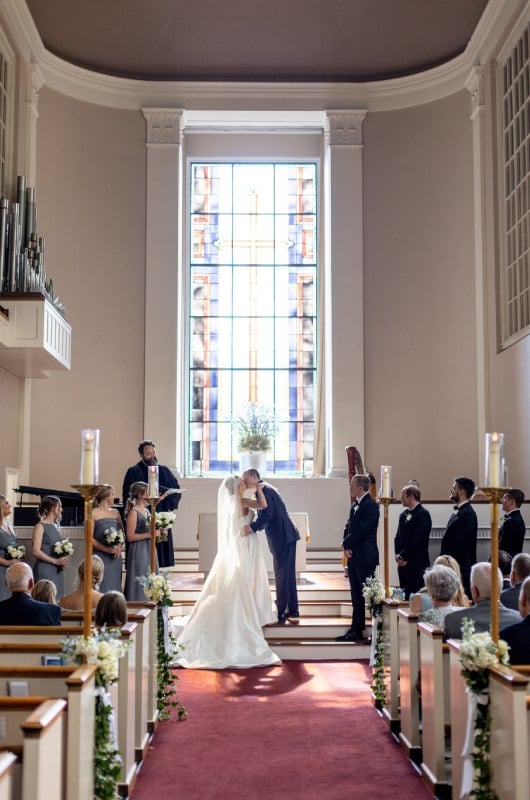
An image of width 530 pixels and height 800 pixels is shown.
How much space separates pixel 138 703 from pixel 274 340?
9.65 metres

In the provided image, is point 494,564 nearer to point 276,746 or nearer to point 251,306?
point 276,746

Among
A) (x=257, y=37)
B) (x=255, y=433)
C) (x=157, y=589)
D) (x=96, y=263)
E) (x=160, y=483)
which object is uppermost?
(x=257, y=37)

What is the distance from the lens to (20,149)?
41.2 feet

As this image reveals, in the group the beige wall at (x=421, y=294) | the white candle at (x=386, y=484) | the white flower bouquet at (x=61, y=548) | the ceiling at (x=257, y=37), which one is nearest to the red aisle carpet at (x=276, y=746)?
the white flower bouquet at (x=61, y=548)

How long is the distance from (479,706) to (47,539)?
4.72 m

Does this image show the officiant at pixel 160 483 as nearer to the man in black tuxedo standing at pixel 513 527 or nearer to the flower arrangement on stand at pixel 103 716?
the man in black tuxedo standing at pixel 513 527

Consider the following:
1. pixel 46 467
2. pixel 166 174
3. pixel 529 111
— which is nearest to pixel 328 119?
pixel 166 174

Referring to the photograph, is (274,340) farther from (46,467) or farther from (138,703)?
(138,703)

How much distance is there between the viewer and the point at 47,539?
8.01 meters

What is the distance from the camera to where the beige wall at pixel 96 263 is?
541 inches

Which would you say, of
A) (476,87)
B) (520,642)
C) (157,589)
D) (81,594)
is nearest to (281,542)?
(157,589)

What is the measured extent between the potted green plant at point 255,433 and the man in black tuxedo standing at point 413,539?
200 inches

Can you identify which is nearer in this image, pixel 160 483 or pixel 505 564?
pixel 505 564

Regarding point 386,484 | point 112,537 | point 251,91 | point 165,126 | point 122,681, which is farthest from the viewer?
point 251,91
